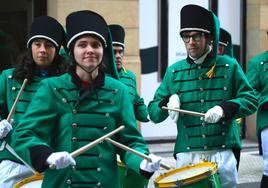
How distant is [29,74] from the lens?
502 centimetres

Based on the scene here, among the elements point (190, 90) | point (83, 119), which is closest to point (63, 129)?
point (83, 119)

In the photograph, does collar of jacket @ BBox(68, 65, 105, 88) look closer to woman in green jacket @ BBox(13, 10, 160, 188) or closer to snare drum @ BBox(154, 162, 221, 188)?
woman in green jacket @ BBox(13, 10, 160, 188)

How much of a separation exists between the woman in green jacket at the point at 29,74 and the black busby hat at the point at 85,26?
1.14m

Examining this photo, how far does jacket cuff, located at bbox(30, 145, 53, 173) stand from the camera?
11.2 ft

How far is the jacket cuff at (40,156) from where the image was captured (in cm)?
341

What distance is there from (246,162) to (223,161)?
16.0 feet

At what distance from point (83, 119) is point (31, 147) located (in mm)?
364

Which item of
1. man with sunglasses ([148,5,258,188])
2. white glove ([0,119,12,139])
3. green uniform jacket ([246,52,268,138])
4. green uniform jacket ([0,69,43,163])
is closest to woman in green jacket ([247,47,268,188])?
green uniform jacket ([246,52,268,138])

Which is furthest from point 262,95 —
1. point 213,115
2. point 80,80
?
point 80,80

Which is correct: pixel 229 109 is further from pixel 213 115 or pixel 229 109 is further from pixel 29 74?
pixel 29 74

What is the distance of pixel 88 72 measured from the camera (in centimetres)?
374

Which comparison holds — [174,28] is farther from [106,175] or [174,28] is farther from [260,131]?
[106,175]

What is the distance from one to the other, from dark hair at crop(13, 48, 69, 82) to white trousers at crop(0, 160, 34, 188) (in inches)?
26.9

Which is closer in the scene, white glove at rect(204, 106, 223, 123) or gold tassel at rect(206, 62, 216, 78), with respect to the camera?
white glove at rect(204, 106, 223, 123)
